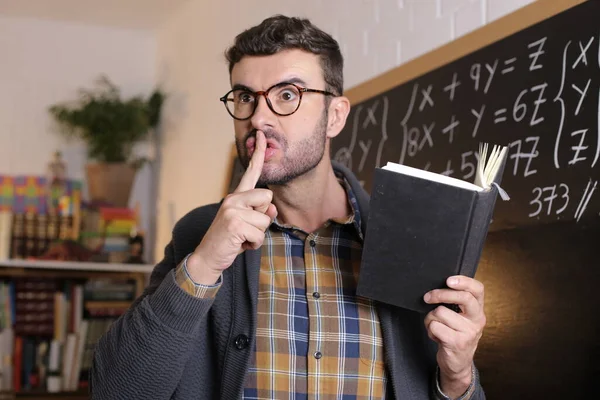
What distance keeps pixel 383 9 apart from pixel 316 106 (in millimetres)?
1053

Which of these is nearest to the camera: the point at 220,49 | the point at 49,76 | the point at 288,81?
the point at 288,81

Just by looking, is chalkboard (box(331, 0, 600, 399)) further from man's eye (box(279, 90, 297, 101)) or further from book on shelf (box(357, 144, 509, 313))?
man's eye (box(279, 90, 297, 101))

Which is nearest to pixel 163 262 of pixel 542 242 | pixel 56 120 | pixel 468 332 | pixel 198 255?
pixel 198 255

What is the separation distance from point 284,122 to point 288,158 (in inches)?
2.7

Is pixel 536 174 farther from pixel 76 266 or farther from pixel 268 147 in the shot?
pixel 76 266

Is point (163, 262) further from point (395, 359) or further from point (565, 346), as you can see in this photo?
point (565, 346)

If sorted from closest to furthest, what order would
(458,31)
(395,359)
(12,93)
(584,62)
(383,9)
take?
(395,359) < (584,62) < (458,31) < (383,9) < (12,93)

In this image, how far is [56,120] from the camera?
4652 millimetres

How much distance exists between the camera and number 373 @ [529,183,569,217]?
1.60 m

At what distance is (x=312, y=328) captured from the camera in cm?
139

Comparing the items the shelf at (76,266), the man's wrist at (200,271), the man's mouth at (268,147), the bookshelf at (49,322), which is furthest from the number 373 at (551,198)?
the bookshelf at (49,322)

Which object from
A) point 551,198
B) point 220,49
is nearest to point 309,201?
point 551,198

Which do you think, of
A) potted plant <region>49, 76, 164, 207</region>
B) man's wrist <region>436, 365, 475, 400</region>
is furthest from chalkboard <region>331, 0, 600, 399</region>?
potted plant <region>49, 76, 164, 207</region>

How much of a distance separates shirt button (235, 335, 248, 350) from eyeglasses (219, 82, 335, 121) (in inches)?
15.9
